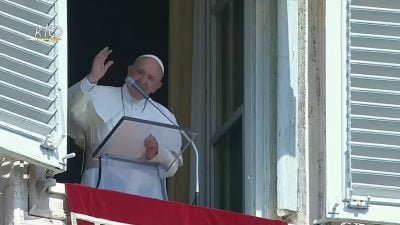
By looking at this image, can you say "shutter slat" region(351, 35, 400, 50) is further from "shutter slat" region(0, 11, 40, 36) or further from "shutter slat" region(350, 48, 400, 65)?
"shutter slat" region(0, 11, 40, 36)

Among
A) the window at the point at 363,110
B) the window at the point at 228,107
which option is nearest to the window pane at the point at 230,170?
the window at the point at 228,107

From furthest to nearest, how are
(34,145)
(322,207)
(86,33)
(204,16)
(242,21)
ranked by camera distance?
(86,33) < (204,16) < (242,21) < (322,207) < (34,145)

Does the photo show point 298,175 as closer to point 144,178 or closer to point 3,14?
point 144,178

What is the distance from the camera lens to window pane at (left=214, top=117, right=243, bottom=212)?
8977mm

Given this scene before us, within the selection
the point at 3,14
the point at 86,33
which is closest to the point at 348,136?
the point at 3,14

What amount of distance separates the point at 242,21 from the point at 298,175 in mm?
962

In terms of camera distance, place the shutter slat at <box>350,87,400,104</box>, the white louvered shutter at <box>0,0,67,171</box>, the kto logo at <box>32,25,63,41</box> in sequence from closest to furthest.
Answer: the white louvered shutter at <box>0,0,67,171</box>
the kto logo at <box>32,25,63,41</box>
the shutter slat at <box>350,87,400,104</box>

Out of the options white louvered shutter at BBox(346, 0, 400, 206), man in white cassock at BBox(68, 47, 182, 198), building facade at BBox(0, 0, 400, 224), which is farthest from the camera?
man in white cassock at BBox(68, 47, 182, 198)

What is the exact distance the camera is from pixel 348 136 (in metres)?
8.37

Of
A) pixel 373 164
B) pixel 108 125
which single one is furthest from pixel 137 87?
pixel 373 164

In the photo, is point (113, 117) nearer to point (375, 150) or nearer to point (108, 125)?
point (108, 125)

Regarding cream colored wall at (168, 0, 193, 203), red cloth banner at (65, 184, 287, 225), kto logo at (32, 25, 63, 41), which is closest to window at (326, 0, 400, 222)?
red cloth banner at (65, 184, 287, 225)

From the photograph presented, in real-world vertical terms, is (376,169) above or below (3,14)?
below

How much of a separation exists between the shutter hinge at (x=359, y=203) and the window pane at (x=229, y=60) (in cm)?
95
